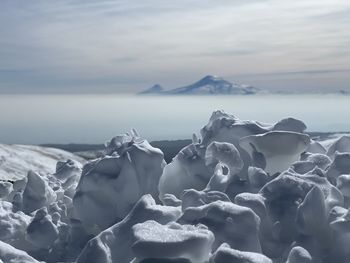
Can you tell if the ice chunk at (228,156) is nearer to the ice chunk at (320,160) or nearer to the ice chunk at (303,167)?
the ice chunk at (303,167)

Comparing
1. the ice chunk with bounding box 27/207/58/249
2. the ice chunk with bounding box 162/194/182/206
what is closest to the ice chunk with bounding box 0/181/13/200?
the ice chunk with bounding box 27/207/58/249

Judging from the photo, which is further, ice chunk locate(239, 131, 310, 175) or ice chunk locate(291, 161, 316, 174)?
ice chunk locate(239, 131, 310, 175)

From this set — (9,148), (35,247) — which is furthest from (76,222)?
(9,148)

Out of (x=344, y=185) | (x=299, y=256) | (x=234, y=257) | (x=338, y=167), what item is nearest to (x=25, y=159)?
(x=338, y=167)

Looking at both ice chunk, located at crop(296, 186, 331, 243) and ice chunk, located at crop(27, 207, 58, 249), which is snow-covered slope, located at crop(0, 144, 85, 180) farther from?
ice chunk, located at crop(296, 186, 331, 243)

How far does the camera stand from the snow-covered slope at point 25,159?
58312 mm

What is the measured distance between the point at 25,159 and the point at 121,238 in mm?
63596

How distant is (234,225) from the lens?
4742 mm

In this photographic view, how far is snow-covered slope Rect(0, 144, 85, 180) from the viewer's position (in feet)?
191

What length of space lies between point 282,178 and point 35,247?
8.76 feet

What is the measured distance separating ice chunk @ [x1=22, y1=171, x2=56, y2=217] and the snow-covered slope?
49.0 m

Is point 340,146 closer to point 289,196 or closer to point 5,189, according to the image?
Answer: point 289,196

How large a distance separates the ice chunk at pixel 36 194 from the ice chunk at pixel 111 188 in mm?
870

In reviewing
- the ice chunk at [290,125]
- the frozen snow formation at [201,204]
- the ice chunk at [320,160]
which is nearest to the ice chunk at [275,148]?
the frozen snow formation at [201,204]
